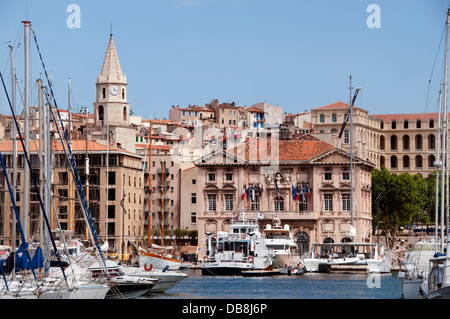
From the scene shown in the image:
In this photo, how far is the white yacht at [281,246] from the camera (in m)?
78.2

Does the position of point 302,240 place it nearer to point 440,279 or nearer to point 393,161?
point 440,279

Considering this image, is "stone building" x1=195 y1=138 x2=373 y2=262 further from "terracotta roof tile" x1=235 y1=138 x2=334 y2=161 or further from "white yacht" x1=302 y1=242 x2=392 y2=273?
"white yacht" x1=302 y1=242 x2=392 y2=273

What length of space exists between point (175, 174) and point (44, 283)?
274 feet

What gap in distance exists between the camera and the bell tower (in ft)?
378

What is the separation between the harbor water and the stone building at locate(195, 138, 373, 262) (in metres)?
20.6

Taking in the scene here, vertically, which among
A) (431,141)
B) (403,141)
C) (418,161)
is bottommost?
(418,161)

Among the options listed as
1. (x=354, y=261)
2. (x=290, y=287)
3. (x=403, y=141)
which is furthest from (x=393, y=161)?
(x=290, y=287)

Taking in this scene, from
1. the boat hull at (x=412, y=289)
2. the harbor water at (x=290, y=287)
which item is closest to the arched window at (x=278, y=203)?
the harbor water at (x=290, y=287)

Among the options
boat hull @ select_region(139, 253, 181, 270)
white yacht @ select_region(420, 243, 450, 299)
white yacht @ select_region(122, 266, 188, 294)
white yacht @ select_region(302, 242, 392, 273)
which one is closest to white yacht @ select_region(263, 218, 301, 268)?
white yacht @ select_region(302, 242, 392, 273)

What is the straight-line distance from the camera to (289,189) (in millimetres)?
91625

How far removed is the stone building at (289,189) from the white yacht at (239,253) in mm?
12691

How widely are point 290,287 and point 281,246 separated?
25.2 metres

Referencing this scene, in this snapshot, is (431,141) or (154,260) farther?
(431,141)
